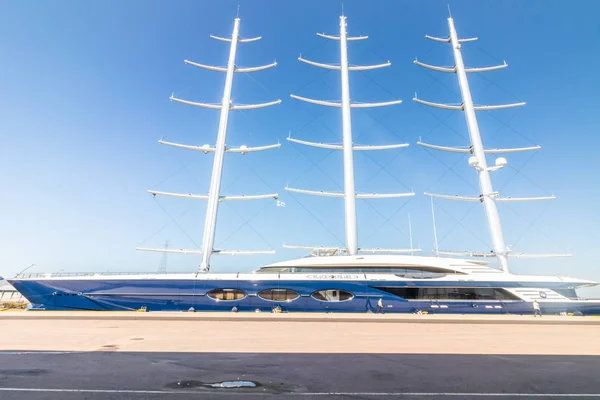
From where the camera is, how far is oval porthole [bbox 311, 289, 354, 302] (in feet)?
60.7

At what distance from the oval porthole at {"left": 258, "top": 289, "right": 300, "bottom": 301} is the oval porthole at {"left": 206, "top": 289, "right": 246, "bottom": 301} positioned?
46.5 inches

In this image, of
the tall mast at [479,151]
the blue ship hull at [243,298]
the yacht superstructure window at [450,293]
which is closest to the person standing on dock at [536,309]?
the blue ship hull at [243,298]

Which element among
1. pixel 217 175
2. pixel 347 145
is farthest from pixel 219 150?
pixel 347 145

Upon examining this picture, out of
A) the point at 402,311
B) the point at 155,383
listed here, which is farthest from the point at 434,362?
the point at 402,311

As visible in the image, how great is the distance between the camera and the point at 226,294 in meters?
18.3

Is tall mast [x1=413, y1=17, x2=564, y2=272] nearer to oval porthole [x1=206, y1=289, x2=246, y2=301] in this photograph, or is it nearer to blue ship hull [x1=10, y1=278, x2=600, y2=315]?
blue ship hull [x1=10, y1=278, x2=600, y2=315]

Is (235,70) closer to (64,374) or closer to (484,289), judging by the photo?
(484,289)

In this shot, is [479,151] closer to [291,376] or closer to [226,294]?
[226,294]

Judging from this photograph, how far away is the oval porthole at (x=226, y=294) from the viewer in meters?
18.1

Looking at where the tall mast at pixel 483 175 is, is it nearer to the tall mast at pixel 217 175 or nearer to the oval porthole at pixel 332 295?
the oval porthole at pixel 332 295

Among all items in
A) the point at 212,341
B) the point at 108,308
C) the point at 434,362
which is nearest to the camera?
the point at 434,362

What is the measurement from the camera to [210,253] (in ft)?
76.1

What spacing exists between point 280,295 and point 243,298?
2.17 m

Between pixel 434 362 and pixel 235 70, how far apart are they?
29.2 metres
